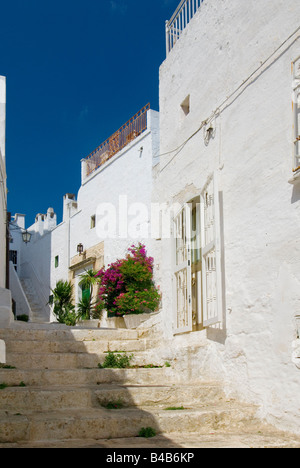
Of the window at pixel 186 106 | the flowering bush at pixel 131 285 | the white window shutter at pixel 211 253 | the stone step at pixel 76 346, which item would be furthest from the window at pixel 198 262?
the flowering bush at pixel 131 285

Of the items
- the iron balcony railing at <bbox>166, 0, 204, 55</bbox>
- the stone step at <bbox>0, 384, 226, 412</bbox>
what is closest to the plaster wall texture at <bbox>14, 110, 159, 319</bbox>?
the iron balcony railing at <bbox>166, 0, 204, 55</bbox>

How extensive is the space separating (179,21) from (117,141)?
282 inches

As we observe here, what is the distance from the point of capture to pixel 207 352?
238 inches

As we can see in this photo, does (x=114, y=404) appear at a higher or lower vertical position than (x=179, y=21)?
lower

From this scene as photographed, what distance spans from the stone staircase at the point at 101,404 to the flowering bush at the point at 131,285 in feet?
14.2

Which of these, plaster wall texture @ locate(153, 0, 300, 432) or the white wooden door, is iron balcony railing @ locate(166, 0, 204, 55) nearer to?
plaster wall texture @ locate(153, 0, 300, 432)

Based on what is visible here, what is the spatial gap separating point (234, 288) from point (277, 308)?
0.86 metres

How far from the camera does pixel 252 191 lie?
5.45 m

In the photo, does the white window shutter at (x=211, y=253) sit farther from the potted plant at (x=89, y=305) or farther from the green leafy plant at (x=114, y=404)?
the potted plant at (x=89, y=305)

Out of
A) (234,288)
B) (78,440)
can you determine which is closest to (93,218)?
(234,288)

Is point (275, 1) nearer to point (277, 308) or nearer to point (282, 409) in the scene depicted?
point (277, 308)

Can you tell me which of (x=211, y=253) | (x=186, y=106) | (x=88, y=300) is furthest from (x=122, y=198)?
(x=211, y=253)

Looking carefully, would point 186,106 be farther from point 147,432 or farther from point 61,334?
point 147,432

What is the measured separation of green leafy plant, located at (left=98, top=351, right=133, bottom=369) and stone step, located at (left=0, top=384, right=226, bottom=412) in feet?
2.05
